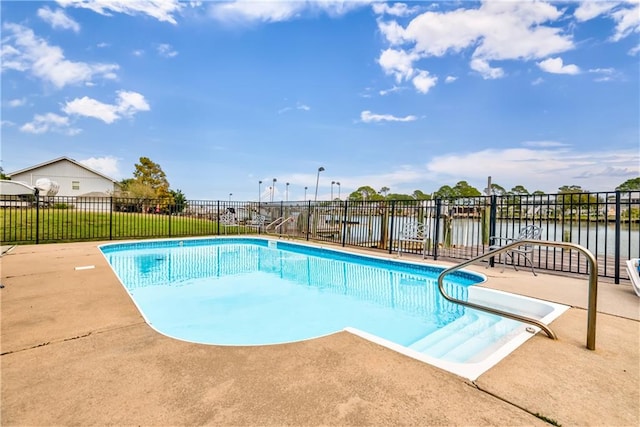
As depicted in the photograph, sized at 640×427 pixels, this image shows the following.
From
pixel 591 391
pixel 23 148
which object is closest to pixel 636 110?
pixel 591 391

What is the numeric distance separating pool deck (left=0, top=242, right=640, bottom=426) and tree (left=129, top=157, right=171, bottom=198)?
2941 centimetres

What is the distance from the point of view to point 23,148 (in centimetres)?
2758

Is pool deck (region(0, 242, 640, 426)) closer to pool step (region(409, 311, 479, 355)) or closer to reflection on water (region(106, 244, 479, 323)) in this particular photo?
pool step (region(409, 311, 479, 355))

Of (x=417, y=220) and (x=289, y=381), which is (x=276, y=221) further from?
(x=289, y=381)

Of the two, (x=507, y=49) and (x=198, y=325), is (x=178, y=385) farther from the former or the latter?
(x=507, y=49)

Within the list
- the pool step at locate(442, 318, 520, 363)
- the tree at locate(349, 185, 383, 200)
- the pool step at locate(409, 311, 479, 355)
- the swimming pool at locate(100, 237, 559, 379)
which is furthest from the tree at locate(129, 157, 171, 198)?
the tree at locate(349, 185, 383, 200)

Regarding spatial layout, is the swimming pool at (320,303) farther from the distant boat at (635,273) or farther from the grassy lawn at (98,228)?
the grassy lawn at (98,228)

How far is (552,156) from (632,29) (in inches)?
405

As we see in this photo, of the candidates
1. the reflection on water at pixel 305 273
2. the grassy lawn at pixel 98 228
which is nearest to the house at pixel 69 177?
the grassy lawn at pixel 98 228

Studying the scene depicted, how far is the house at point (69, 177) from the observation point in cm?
2655

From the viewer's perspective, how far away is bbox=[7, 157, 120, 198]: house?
26.5 meters

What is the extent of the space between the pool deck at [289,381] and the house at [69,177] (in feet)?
94.4

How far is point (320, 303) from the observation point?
5207mm

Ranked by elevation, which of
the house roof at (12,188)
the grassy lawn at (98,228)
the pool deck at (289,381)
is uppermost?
the house roof at (12,188)
